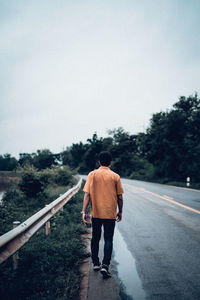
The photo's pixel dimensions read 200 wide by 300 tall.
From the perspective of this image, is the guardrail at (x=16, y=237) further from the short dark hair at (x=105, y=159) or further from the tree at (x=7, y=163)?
the tree at (x=7, y=163)

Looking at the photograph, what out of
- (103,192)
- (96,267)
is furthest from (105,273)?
(103,192)

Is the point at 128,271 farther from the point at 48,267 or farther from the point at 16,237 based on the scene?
the point at 16,237

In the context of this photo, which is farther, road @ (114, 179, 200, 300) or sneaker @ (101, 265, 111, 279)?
sneaker @ (101, 265, 111, 279)

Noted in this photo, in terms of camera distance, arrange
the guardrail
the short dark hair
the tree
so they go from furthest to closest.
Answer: the tree < the short dark hair < the guardrail

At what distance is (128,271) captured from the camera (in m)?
3.77

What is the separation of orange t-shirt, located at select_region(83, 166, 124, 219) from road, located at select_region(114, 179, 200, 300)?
1007 mm

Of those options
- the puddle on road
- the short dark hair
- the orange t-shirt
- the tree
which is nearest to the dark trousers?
the orange t-shirt

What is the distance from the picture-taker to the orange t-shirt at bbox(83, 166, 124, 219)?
3.77 metres

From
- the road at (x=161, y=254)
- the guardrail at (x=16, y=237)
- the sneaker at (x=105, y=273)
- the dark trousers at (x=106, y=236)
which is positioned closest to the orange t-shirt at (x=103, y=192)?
the dark trousers at (x=106, y=236)

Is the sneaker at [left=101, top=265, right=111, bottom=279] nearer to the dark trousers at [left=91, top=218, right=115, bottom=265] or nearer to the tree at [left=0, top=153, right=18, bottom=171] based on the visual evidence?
the dark trousers at [left=91, top=218, right=115, bottom=265]

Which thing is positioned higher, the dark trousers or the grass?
the dark trousers

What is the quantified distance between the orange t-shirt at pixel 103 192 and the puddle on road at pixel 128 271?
0.90 m

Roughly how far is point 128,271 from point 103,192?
135 cm

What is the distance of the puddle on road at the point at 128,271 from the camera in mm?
3100
